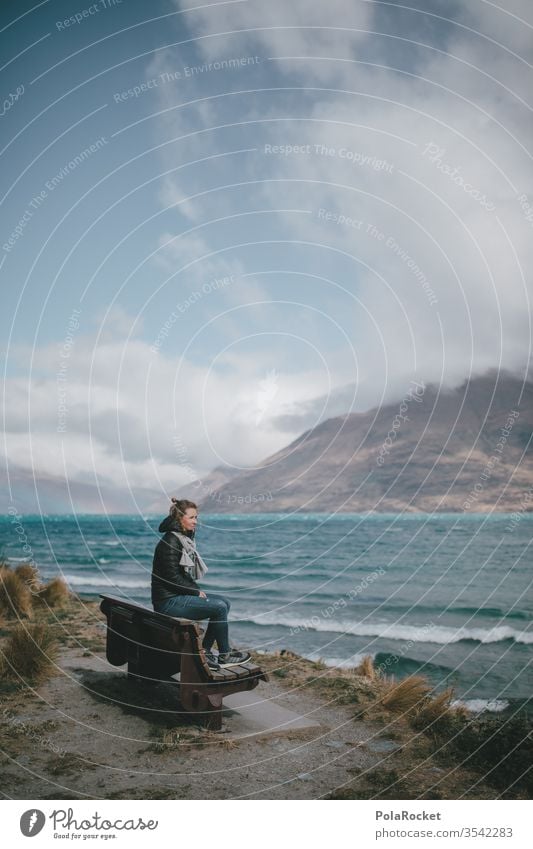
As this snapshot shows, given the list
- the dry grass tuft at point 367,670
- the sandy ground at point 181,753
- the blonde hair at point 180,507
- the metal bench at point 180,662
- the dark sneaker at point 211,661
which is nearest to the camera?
the sandy ground at point 181,753

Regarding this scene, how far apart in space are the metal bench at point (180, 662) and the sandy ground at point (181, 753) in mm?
216

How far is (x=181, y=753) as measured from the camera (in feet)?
14.0

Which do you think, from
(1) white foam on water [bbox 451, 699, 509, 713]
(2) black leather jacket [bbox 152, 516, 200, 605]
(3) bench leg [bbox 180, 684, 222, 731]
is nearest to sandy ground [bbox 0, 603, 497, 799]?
(3) bench leg [bbox 180, 684, 222, 731]

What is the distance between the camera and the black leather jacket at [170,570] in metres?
4.98

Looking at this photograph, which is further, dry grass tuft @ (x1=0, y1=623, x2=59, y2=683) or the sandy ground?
dry grass tuft @ (x1=0, y1=623, x2=59, y2=683)

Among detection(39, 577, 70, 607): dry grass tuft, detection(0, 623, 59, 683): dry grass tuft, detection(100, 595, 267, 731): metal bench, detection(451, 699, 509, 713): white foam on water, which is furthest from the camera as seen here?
detection(39, 577, 70, 607): dry grass tuft

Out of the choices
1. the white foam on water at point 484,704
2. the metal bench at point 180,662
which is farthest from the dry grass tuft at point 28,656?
the white foam on water at point 484,704

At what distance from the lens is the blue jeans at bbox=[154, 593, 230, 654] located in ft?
16.3

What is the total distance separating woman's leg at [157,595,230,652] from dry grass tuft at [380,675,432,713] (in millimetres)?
1635

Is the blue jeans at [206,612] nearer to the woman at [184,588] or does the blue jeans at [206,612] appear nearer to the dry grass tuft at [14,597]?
the woman at [184,588]

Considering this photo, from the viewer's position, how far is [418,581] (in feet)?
88.3

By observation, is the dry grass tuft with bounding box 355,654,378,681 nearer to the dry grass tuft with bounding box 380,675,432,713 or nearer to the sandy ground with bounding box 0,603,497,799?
the sandy ground with bounding box 0,603,497,799

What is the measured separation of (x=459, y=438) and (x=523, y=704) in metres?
197
